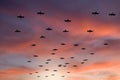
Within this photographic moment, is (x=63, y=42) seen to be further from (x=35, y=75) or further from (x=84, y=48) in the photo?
(x=35, y=75)

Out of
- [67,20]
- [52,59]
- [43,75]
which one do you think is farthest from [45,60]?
[67,20]

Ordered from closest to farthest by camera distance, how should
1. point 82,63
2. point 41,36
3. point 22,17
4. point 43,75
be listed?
point 22,17 < point 41,36 < point 82,63 < point 43,75

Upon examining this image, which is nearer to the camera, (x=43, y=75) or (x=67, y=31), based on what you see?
(x=67, y=31)

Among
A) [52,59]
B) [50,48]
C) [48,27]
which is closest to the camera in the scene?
[48,27]

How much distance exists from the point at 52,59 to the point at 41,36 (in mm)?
8628

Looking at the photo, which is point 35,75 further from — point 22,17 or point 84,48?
point 22,17

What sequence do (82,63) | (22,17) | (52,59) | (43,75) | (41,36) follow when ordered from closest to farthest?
1. (22,17)
2. (41,36)
3. (52,59)
4. (82,63)
5. (43,75)

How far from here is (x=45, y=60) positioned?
152ft

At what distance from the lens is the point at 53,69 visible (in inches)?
2008

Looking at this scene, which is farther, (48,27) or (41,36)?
(41,36)

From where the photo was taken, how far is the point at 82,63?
1932 inches

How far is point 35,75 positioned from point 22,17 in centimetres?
2305

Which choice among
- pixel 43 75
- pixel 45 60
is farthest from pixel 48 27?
pixel 43 75

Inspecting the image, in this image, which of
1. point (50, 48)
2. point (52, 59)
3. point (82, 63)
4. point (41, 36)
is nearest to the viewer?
point (41, 36)
